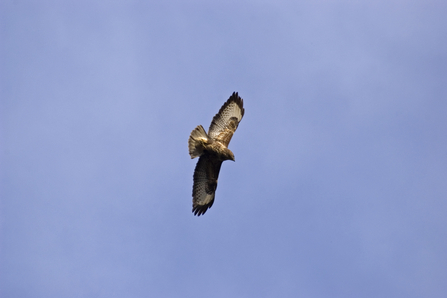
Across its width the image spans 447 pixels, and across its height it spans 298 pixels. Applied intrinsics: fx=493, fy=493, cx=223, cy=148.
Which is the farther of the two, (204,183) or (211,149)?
(204,183)

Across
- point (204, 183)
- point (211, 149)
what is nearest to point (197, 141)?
point (211, 149)

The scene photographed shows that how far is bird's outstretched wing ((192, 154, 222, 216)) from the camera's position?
41.5 feet

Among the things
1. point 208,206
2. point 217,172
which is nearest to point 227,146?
point 217,172

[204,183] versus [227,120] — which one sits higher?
[227,120]

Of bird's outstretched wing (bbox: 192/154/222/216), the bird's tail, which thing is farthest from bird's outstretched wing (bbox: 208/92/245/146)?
bird's outstretched wing (bbox: 192/154/222/216)

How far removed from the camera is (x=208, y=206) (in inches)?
520

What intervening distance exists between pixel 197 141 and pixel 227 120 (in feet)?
4.49

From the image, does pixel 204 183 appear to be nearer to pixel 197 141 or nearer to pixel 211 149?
pixel 211 149

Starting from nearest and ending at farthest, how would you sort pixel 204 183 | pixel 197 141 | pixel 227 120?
1. pixel 197 141
2. pixel 204 183
3. pixel 227 120

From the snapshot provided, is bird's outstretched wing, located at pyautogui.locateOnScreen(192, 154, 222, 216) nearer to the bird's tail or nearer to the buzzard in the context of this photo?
the buzzard

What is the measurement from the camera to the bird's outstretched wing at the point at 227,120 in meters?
12.8

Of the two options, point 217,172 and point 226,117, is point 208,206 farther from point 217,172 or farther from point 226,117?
point 226,117

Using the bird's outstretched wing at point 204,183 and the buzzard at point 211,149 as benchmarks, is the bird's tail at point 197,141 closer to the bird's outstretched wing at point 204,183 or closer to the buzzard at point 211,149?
the buzzard at point 211,149

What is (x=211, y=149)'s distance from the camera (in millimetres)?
12281
